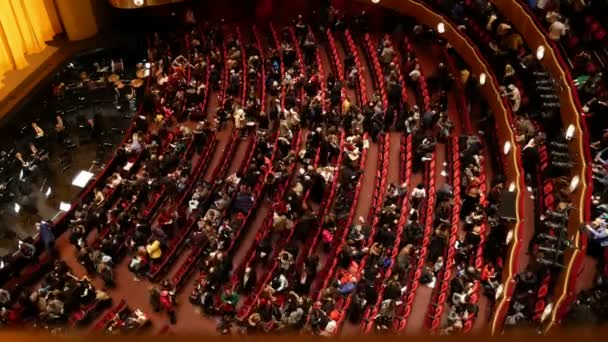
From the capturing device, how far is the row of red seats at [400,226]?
857 centimetres

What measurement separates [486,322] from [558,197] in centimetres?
201

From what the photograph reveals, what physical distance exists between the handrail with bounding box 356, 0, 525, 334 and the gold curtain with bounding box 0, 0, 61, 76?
24.8 ft

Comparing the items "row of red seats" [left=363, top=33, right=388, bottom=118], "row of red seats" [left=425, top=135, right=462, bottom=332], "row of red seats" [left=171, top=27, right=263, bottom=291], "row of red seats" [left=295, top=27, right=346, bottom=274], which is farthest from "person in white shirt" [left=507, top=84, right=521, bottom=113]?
"row of red seats" [left=171, top=27, right=263, bottom=291]

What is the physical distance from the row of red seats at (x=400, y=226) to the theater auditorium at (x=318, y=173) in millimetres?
37

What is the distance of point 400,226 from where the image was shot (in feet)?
31.5

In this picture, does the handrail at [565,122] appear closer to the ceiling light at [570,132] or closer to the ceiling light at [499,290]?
the ceiling light at [570,132]

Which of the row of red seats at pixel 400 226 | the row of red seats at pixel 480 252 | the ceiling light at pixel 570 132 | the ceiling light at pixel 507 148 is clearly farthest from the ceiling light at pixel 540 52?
the row of red seats at pixel 400 226

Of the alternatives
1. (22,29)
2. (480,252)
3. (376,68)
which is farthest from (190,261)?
(22,29)

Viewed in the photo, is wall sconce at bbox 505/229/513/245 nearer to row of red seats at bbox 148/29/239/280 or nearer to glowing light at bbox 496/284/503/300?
glowing light at bbox 496/284/503/300

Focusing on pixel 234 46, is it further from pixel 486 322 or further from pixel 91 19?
pixel 486 322

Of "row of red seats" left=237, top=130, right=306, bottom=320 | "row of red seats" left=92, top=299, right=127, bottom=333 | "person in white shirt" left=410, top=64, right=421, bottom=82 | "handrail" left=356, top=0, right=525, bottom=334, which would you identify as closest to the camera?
"handrail" left=356, top=0, right=525, bottom=334

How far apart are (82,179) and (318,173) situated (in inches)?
178

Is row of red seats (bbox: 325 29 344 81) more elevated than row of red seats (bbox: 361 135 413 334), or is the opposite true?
row of red seats (bbox: 325 29 344 81)

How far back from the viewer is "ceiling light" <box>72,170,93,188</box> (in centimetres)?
1197
